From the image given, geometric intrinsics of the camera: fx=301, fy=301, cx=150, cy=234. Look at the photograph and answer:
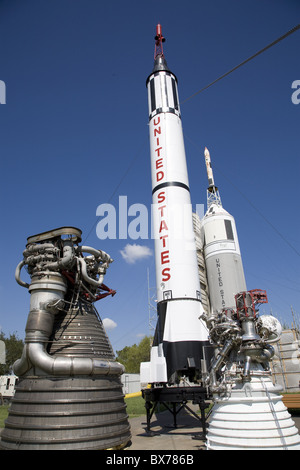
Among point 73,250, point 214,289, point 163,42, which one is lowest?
point 73,250

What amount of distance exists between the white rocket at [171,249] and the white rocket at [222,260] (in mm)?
5499

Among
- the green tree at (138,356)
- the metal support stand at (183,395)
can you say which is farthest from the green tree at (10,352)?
the metal support stand at (183,395)

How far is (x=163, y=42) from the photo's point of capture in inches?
1131

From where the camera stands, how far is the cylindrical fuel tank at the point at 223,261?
23906 millimetres

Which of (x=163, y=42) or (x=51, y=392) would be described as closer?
(x=51, y=392)

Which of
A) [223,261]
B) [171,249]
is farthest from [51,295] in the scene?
[223,261]

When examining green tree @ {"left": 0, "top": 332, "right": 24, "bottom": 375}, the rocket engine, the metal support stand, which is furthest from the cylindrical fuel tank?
green tree @ {"left": 0, "top": 332, "right": 24, "bottom": 375}

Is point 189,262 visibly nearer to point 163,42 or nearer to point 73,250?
point 73,250

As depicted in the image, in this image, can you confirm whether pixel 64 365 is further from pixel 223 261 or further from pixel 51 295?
pixel 223 261

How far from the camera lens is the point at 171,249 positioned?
19312 millimetres

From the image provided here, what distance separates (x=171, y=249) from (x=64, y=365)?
10.3 m

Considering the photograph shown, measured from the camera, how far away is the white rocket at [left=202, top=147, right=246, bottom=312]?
23.9 m

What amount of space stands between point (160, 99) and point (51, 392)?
21.6 meters

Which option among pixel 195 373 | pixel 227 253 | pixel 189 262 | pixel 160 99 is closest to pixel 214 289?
pixel 227 253
